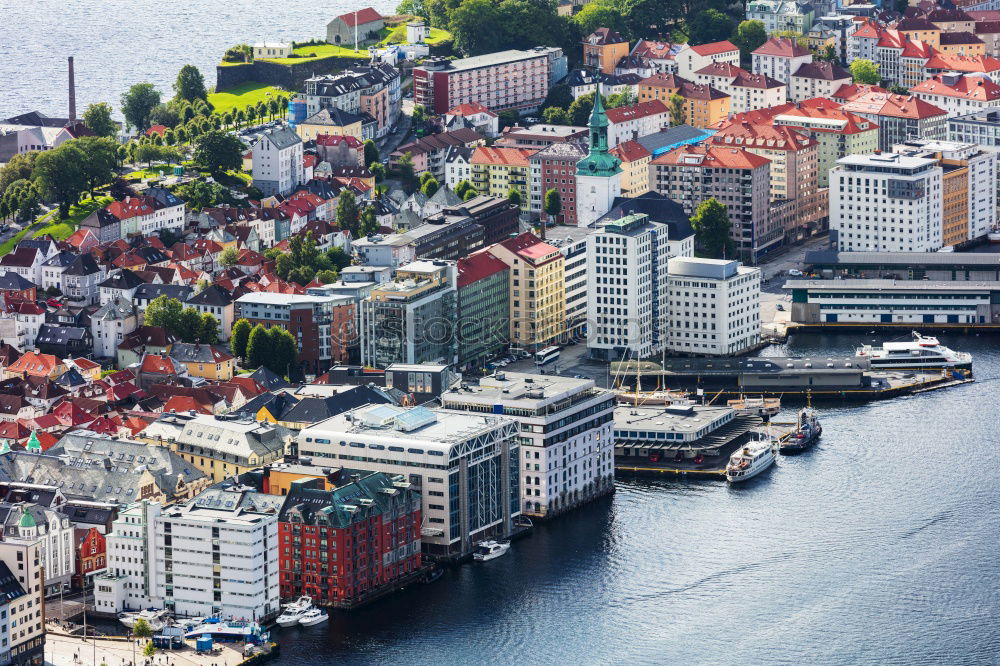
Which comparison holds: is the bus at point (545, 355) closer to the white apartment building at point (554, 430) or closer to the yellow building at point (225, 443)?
the white apartment building at point (554, 430)

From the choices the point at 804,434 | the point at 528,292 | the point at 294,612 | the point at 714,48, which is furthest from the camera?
the point at 714,48

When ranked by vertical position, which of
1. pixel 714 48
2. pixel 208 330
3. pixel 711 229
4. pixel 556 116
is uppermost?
pixel 714 48

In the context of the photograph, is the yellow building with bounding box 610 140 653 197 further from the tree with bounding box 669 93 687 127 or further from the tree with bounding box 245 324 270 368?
the tree with bounding box 245 324 270 368

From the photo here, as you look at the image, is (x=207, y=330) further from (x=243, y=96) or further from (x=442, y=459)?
(x=243, y=96)

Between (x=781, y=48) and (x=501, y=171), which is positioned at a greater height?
(x=781, y=48)

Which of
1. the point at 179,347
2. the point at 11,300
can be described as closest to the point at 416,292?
the point at 179,347

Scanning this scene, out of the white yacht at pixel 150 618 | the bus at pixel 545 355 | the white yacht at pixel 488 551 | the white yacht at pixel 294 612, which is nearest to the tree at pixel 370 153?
the bus at pixel 545 355

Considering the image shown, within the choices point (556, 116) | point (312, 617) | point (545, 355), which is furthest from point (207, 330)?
point (556, 116)
